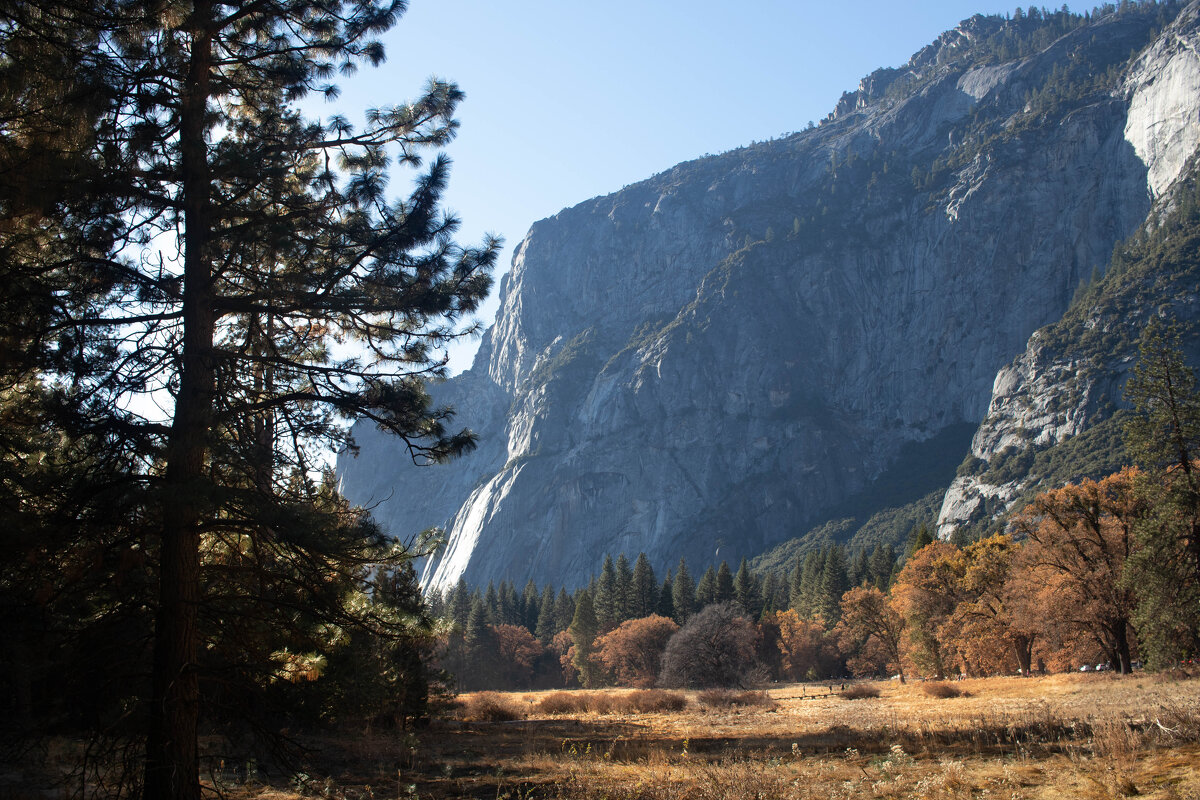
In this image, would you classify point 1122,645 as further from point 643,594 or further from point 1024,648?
point 643,594

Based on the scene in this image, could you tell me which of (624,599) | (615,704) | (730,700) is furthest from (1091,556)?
(624,599)

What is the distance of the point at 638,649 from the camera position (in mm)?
67938

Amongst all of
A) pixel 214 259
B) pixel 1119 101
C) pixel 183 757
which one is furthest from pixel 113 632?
pixel 1119 101

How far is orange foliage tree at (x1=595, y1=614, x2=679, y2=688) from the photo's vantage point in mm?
67188

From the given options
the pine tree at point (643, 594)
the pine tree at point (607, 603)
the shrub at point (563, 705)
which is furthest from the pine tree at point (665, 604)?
the shrub at point (563, 705)

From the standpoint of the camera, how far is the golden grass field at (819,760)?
8.21 metres

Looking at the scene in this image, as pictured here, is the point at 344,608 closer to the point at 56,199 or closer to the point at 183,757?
the point at 183,757

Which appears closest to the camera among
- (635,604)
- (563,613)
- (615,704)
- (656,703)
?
(656,703)

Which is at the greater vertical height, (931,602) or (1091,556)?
(1091,556)

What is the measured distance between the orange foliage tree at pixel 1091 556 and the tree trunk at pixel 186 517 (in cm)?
3465

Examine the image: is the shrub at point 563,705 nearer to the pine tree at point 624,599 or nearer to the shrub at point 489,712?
the shrub at point 489,712

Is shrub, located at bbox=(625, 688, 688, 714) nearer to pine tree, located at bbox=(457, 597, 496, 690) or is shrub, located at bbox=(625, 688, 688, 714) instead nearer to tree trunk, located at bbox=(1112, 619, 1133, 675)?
tree trunk, located at bbox=(1112, 619, 1133, 675)

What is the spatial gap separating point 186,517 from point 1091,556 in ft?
120

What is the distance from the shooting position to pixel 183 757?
6453mm
